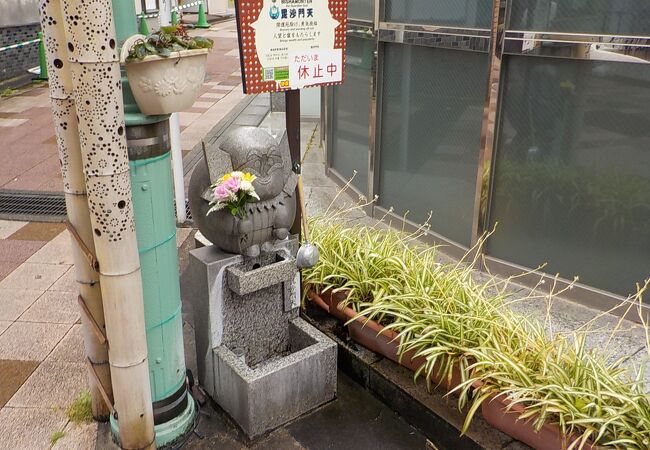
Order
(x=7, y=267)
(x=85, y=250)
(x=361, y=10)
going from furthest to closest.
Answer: (x=361, y=10), (x=7, y=267), (x=85, y=250)

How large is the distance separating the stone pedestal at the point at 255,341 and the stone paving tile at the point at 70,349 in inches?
40.5

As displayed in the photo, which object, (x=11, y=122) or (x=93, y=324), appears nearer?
(x=93, y=324)

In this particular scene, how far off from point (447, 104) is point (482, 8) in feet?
2.97

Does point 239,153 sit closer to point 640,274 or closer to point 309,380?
point 309,380

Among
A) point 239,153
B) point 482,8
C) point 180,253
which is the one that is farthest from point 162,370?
point 482,8

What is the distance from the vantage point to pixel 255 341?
4102 mm

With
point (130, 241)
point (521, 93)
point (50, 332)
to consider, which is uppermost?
point (521, 93)

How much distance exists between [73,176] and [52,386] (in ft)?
5.69

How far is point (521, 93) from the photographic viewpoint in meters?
5.11

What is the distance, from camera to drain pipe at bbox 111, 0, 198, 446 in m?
3.07

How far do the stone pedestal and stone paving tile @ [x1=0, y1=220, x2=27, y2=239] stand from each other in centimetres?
361

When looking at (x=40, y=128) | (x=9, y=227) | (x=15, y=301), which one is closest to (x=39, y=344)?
(x=15, y=301)

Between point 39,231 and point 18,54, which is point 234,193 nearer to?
point 39,231

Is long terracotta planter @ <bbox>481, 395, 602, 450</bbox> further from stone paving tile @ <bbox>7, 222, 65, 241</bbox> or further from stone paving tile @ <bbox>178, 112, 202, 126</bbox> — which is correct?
stone paving tile @ <bbox>178, 112, 202, 126</bbox>
